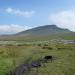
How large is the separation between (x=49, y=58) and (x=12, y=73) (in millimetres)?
13118

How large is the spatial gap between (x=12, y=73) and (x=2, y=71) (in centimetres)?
304

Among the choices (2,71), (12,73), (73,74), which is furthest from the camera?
(2,71)

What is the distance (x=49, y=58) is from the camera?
33.4 meters

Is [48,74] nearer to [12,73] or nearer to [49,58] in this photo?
[12,73]

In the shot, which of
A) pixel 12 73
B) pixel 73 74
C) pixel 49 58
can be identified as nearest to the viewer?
pixel 73 74

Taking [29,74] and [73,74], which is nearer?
[73,74]

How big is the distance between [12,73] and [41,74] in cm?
262

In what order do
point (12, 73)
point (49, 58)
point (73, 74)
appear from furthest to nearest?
point (49, 58)
point (12, 73)
point (73, 74)

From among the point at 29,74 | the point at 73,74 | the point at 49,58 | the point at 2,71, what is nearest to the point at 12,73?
the point at 29,74

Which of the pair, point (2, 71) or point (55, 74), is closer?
point (55, 74)

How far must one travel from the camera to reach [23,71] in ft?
72.8

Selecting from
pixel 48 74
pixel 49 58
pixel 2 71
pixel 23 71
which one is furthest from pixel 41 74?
pixel 49 58

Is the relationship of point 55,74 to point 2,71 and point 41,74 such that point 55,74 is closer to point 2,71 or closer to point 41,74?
point 41,74

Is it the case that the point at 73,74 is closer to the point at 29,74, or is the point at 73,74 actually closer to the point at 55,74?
the point at 55,74
